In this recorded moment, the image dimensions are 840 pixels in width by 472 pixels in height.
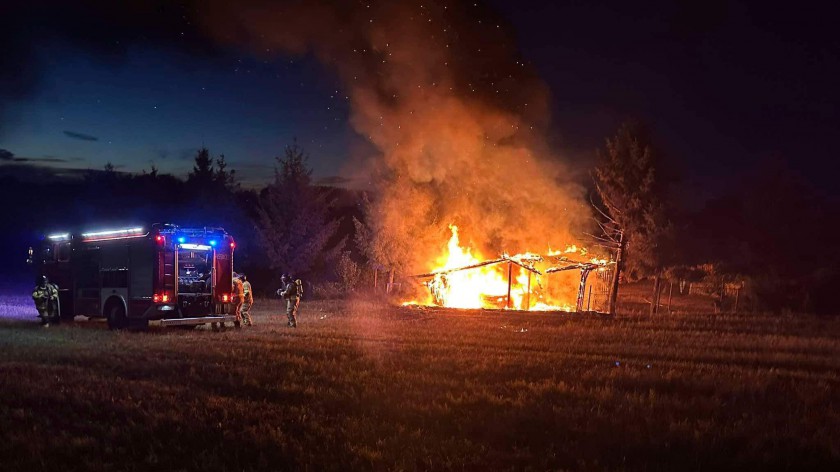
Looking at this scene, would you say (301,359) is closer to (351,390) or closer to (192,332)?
(351,390)

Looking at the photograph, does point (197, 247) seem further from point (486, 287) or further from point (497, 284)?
point (497, 284)

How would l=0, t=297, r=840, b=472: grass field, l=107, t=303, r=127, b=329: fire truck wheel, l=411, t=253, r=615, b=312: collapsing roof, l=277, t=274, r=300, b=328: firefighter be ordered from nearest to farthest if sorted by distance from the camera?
1. l=0, t=297, r=840, b=472: grass field
2. l=107, t=303, r=127, b=329: fire truck wheel
3. l=277, t=274, r=300, b=328: firefighter
4. l=411, t=253, r=615, b=312: collapsing roof

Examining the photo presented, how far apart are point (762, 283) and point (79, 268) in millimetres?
29810

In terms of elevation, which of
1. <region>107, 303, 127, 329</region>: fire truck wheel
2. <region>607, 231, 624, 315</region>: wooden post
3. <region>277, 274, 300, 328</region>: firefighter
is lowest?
<region>107, 303, 127, 329</region>: fire truck wheel

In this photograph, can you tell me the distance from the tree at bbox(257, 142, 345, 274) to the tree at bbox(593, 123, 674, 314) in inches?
628

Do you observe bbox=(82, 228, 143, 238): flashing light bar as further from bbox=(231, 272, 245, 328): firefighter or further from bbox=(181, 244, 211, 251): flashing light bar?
bbox=(231, 272, 245, 328): firefighter

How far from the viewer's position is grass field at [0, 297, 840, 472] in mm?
6285

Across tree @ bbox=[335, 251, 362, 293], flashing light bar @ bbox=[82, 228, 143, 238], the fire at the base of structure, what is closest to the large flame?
the fire at the base of structure

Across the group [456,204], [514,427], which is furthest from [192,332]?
[456,204]

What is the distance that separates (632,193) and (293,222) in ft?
60.2

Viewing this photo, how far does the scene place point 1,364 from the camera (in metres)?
11.0

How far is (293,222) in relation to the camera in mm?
36469

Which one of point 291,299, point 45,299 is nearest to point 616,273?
point 291,299

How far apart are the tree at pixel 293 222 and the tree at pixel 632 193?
16.0 m
